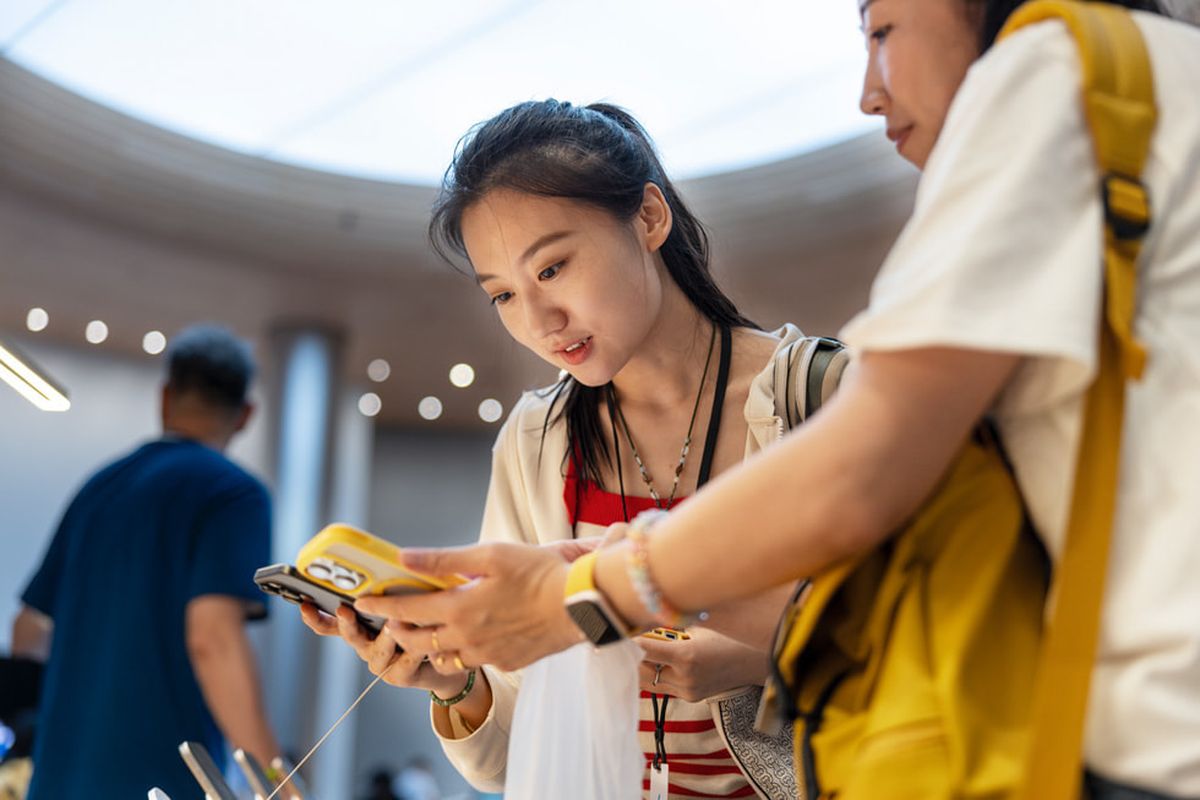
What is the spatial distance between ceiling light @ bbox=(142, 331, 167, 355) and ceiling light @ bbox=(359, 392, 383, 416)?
2.07 meters

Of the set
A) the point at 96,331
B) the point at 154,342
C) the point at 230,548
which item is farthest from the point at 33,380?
the point at 154,342

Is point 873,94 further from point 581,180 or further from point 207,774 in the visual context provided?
point 207,774

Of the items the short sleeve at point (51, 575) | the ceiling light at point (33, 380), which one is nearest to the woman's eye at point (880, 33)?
the ceiling light at point (33, 380)

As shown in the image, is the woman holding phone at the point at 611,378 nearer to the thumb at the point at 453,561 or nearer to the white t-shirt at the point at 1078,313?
the thumb at the point at 453,561

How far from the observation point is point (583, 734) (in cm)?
113

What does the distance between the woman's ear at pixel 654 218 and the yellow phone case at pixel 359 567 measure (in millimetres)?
747

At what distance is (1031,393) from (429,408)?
11.5 m

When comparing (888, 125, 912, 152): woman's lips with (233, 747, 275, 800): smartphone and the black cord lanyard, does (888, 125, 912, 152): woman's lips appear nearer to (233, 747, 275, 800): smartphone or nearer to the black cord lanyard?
the black cord lanyard

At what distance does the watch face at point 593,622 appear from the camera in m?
0.94

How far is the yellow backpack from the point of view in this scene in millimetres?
753

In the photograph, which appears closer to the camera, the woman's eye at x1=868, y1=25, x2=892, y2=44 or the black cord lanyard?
the woman's eye at x1=868, y1=25, x2=892, y2=44

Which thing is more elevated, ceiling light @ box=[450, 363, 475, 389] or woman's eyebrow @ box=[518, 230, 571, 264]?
ceiling light @ box=[450, 363, 475, 389]

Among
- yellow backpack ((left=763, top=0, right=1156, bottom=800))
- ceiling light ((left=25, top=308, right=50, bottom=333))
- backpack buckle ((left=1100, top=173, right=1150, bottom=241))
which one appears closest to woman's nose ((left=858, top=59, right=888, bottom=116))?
yellow backpack ((left=763, top=0, right=1156, bottom=800))

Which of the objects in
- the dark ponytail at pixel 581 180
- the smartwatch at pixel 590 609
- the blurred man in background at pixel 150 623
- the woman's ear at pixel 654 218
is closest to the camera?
the smartwatch at pixel 590 609
